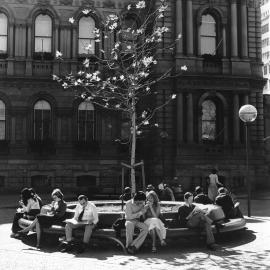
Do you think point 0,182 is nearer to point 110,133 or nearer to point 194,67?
point 110,133

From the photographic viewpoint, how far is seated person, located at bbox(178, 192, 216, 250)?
38.2ft

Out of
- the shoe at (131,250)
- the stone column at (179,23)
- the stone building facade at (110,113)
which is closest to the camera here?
the shoe at (131,250)

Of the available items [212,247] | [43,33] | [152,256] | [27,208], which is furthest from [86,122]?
[152,256]

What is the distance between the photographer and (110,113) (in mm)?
30438

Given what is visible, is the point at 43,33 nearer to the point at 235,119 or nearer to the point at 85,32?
the point at 85,32

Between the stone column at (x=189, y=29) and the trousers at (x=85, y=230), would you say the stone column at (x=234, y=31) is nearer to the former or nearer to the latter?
the stone column at (x=189, y=29)

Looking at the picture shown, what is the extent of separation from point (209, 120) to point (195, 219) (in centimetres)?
1938

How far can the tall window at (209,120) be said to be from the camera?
1201 inches

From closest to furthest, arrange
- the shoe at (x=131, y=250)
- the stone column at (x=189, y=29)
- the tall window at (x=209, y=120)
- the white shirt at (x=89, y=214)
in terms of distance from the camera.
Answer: the shoe at (x=131, y=250) < the white shirt at (x=89, y=214) < the stone column at (x=189, y=29) < the tall window at (x=209, y=120)

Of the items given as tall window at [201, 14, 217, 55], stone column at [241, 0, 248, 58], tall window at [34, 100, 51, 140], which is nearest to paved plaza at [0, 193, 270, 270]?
tall window at [34, 100, 51, 140]

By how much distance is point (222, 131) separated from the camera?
3036cm

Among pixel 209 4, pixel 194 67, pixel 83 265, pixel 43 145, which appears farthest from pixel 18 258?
pixel 209 4

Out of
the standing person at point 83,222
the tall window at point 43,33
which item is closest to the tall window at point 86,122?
the tall window at point 43,33

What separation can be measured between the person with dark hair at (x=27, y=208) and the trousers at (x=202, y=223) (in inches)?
180
